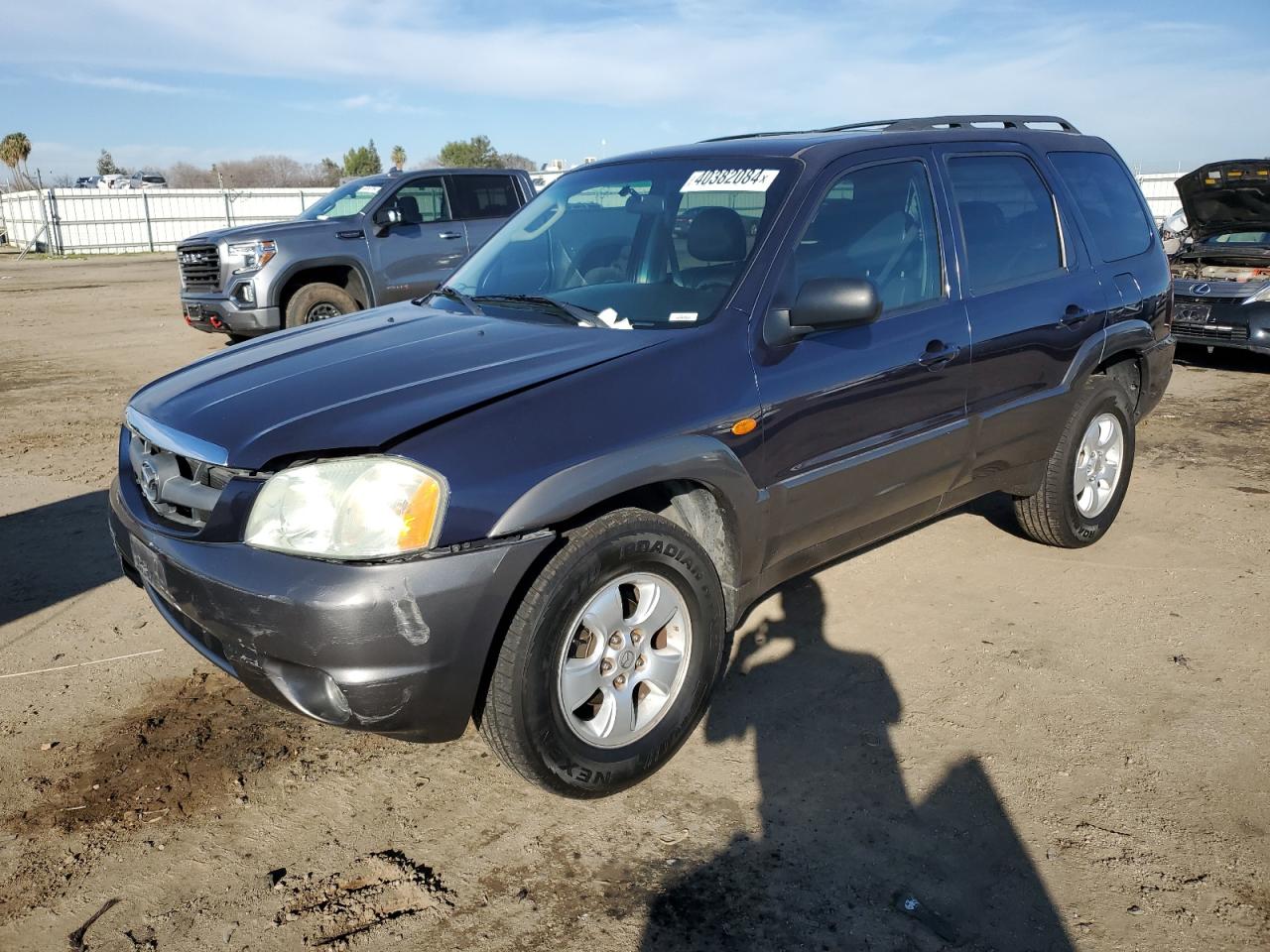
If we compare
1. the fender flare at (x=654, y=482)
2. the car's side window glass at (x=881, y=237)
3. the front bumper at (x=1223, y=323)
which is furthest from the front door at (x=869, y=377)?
the front bumper at (x=1223, y=323)

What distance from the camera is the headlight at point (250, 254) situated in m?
9.47

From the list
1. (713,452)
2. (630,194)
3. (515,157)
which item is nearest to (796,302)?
(713,452)

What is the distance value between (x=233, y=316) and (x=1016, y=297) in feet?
24.9

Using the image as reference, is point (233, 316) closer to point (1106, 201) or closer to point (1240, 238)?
point (1106, 201)

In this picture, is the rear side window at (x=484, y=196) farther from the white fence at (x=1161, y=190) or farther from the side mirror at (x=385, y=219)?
the white fence at (x=1161, y=190)

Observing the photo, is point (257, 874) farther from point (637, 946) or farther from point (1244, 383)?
point (1244, 383)

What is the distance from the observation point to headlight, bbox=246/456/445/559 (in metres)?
2.47

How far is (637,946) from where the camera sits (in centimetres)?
237

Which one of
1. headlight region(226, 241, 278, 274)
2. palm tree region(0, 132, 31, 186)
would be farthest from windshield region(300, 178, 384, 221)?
palm tree region(0, 132, 31, 186)

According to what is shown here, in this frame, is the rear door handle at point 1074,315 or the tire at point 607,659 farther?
the rear door handle at point 1074,315

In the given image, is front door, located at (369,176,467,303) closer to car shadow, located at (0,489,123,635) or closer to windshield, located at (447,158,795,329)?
car shadow, located at (0,489,123,635)

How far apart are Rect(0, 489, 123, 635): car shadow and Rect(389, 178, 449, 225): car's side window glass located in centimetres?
540

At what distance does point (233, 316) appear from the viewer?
9477mm

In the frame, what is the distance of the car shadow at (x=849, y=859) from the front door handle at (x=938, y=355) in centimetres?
120
